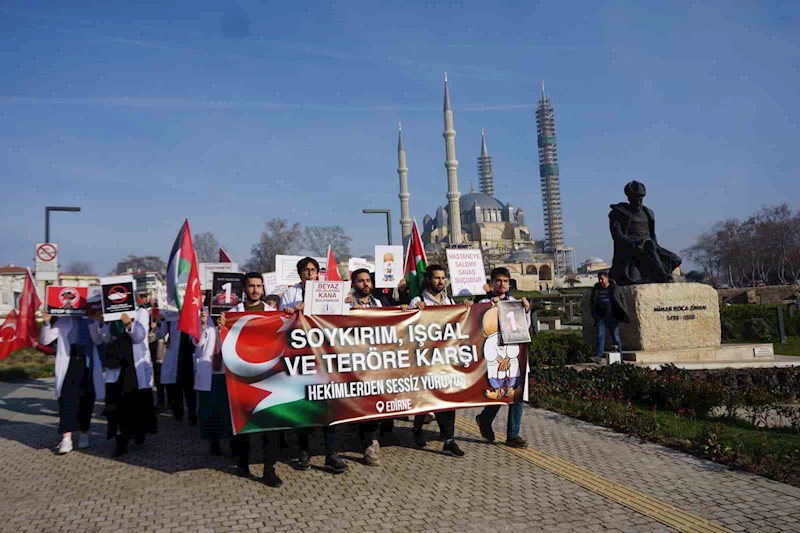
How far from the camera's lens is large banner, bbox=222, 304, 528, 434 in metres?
5.69

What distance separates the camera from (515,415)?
662cm

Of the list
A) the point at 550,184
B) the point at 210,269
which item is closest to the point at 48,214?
the point at 210,269

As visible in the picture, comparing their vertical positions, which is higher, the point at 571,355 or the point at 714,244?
the point at 714,244

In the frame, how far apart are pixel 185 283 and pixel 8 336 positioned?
264 cm

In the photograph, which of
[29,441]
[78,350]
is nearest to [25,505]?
[78,350]

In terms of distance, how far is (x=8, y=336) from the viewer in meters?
Result: 7.25

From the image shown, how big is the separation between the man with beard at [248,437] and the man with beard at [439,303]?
1.55 meters

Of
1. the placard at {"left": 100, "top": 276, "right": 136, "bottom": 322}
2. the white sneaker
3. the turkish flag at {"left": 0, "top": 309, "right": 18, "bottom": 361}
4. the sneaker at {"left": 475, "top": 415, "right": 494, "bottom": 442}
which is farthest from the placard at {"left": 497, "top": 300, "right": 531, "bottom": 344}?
the turkish flag at {"left": 0, "top": 309, "right": 18, "bottom": 361}

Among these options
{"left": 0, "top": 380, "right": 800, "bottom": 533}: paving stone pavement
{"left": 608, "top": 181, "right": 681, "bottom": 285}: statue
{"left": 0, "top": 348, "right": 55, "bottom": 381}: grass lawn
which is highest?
{"left": 608, "top": 181, "right": 681, "bottom": 285}: statue

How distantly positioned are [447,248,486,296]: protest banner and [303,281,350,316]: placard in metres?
3.05

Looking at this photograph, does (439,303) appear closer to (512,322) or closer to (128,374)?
(512,322)

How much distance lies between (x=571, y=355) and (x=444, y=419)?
7.06m

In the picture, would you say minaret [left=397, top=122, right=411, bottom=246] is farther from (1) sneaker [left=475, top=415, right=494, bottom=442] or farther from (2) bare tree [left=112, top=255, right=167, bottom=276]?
(1) sneaker [left=475, top=415, right=494, bottom=442]

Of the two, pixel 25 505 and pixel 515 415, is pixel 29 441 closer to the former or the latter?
pixel 25 505
